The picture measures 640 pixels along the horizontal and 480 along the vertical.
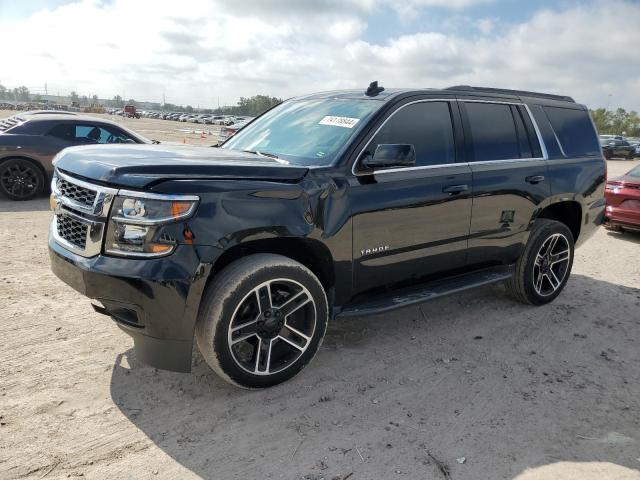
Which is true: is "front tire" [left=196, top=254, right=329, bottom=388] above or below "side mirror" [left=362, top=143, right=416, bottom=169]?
below

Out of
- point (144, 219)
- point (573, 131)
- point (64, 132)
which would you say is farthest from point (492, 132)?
point (64, 132)

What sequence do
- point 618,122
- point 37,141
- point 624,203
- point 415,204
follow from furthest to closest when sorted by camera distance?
1. point 618,122
2. point 37,141
3. point 624,203
4. point 415,204

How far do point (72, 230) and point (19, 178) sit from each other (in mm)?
7305

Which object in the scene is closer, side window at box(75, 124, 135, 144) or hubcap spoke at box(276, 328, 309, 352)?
hubcap spoke at box(276, 328, 309, 352)

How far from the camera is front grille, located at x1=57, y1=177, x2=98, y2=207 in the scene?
117 inches

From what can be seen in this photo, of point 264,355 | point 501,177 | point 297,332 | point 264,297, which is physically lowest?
point 264,355

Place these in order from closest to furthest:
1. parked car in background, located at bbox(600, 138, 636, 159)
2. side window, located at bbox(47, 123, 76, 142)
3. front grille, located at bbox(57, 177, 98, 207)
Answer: front grille, located at bbox(57, 177, 98, 207) → side window, located at bbox(47, 123, 76, 142) → parked car in background, located at bbox(600, 138, 636, 159)

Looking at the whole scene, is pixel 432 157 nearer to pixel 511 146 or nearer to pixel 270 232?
pixel 511 146

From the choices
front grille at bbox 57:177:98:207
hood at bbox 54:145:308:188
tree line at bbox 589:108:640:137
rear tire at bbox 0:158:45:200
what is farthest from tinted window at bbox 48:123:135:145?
tree line at bbox 589:108:640:137

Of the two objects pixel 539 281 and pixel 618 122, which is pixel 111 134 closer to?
pixel 539 281

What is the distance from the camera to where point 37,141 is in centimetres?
917

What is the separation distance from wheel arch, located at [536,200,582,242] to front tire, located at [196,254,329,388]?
293 centimetres

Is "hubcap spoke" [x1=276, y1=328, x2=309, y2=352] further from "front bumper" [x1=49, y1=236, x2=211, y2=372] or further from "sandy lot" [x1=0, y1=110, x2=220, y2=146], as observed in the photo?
"sandy lot" [x1=0, y1=110, x2=220, y2=146]

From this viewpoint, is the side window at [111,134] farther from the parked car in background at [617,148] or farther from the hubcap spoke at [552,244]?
the parked car in background at [617,148]
